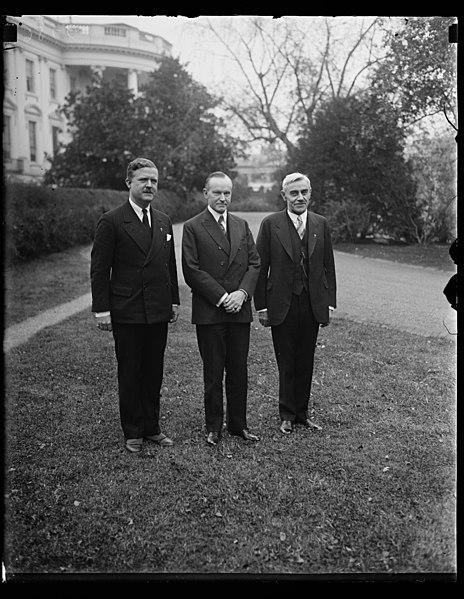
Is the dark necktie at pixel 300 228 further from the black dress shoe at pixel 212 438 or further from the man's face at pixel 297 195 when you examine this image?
the black dress shoe at pixel 212 438

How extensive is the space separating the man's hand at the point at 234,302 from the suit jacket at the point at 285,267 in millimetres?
341

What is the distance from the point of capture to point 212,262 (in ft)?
16.3

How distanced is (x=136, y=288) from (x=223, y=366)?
3.08 feet

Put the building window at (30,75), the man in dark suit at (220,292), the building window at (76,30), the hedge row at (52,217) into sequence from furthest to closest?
the hedge row at (52,217) < the man in dark suit at (220,292) < the building window at (30,75) < the building window at (76,30)

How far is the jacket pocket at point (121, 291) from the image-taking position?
472cm

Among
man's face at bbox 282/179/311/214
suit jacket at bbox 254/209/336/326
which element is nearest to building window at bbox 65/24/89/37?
man's face at bbox 282/179/311/214

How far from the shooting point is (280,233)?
16.7 ft

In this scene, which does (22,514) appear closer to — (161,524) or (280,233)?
(161,524)

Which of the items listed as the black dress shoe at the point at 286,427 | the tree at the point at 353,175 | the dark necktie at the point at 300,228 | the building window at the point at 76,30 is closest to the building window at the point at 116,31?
the building window at the point at 76,30

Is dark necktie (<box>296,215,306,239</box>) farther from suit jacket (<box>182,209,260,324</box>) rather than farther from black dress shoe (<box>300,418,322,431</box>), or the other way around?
black dress shoe (<box>300,418,322,431</box>)

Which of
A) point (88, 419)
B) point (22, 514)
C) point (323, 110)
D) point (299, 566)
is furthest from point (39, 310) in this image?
point (323, 110)

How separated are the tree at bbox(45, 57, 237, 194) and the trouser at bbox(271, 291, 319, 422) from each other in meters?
7.85

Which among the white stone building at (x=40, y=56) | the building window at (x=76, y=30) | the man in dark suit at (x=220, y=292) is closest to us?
the white stone building at (x=40, y=56)

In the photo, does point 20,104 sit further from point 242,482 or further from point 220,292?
point 242,482
